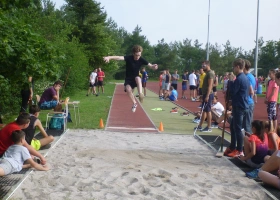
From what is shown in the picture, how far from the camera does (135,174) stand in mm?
7477

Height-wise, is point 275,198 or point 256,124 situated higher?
point 256,124

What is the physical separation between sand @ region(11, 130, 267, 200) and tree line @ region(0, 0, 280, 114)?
1.88m

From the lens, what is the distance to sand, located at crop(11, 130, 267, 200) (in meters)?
6.44

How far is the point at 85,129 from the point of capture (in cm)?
1334

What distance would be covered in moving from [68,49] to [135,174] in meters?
23.0

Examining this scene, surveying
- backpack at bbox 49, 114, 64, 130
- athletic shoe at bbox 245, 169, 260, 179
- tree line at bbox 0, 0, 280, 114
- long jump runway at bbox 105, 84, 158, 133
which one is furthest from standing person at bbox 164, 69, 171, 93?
athletic shoe at bbox 245, 169, 260, 179

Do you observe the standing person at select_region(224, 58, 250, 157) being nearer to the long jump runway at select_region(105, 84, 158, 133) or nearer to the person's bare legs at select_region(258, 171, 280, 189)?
the person's bare legs at select_region(258, 171, 280, 189)

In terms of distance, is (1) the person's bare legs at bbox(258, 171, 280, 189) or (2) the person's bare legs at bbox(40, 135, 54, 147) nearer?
(1) the person's bare legs at bbox(258, 171, 280, 189)

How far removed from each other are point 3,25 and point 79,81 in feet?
72.7

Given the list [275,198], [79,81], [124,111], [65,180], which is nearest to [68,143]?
[65,180]

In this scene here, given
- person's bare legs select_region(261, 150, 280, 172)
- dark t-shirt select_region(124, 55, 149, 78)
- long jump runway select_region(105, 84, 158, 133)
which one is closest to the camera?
person's bare legs select_region(261, 150, 280, 172)

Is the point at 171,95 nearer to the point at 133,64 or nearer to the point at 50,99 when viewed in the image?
the point at 50,99

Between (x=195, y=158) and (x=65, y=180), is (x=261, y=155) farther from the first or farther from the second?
(x=65, y=180)

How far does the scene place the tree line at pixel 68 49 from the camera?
804 cm
